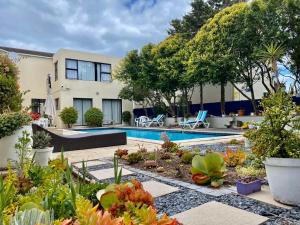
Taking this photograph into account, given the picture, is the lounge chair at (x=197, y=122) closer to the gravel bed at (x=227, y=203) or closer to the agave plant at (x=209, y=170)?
the agave plant at (x=209, y=170)

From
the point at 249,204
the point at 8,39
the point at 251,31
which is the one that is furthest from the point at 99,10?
the point at 8,39

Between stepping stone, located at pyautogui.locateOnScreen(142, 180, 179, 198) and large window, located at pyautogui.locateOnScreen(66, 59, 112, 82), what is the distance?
20553 millimetres

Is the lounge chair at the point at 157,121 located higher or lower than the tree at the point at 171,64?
lower

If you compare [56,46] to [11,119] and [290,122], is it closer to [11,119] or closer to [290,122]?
[11,119]

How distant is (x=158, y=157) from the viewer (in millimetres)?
6430

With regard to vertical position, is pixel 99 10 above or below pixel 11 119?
above

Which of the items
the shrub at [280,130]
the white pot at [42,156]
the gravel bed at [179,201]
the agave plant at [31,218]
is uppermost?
the shrub at [280,130]

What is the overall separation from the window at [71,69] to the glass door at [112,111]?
355 centimetres

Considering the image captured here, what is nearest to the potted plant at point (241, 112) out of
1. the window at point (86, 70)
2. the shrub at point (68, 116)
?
the shrub at point (68, 116)

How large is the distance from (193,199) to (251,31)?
12.7 m

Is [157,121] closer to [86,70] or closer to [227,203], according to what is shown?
[86,70]

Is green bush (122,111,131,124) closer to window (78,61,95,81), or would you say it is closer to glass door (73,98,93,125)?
glass door (73,98,93,125)

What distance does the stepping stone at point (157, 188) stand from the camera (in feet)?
12.5

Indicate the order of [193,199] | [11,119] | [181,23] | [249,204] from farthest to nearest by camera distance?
1. [181,23]
2. [11,119]
3. [193,199]
4. [249,204]
